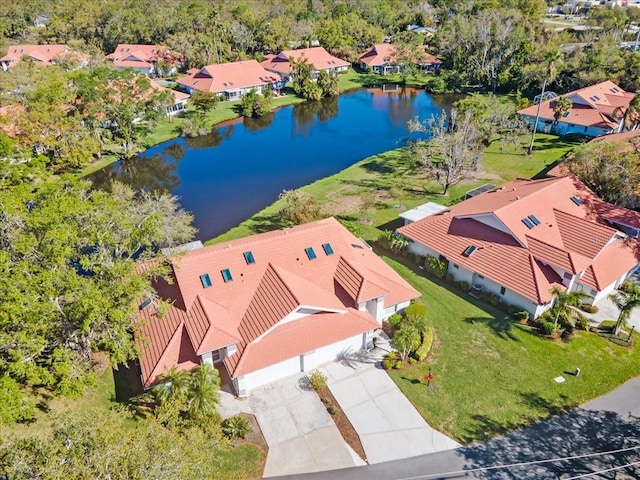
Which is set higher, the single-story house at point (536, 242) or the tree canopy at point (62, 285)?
the tree canopy at point (62, 285)

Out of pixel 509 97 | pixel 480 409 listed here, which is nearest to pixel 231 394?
pixel 480 409

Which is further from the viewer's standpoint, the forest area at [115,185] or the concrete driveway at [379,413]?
the concrete driveway at [379,413]

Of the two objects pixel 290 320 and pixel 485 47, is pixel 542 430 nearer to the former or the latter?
pixel 290 320

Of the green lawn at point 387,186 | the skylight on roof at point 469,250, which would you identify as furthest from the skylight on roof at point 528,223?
the green lawn at point 387,186

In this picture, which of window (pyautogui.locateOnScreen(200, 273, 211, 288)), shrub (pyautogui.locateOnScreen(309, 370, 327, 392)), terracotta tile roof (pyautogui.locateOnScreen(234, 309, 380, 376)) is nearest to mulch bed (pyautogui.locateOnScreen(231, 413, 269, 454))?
terracotta tile roof (pyautogui.locateOnScreen(234, 309, 380, 376))

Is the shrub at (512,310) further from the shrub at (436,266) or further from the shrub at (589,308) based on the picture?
the shrub at (436,266)

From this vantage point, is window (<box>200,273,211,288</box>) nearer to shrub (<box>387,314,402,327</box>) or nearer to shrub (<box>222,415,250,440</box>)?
shrub (<box>222,415,250,440</box>)

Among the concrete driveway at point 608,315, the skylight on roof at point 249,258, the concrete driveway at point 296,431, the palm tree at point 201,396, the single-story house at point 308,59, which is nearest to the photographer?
the concrete driveway at point 296,431
